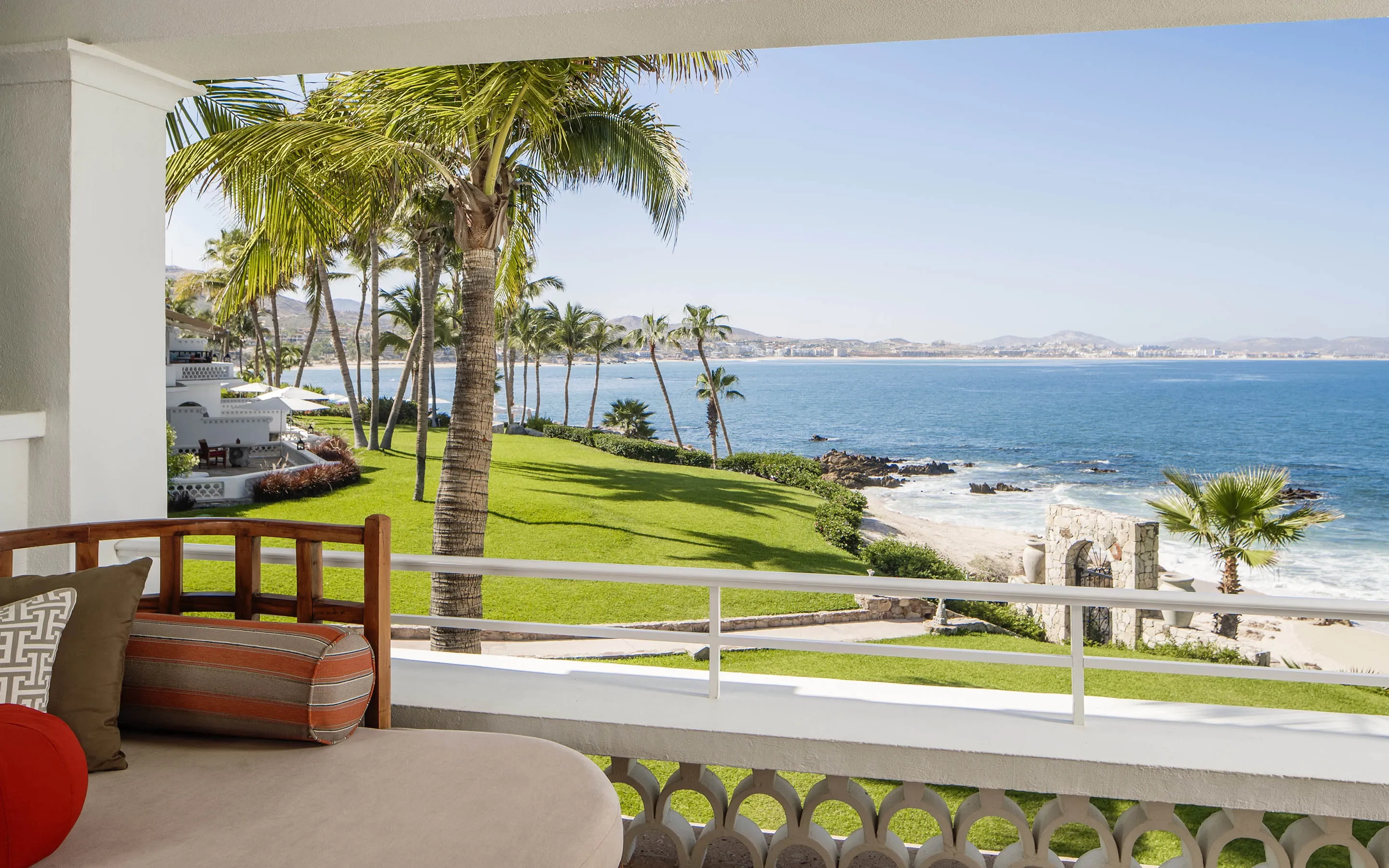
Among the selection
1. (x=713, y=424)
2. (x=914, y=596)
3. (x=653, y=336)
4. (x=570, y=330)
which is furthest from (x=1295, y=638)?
(x=570, y=330)

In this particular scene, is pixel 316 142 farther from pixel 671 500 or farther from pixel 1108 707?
pixel 671 500

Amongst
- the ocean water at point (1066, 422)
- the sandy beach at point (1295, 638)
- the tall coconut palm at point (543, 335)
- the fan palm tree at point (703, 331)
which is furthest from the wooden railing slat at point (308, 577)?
the tall coconut palm at point (543, 335)

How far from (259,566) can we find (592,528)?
17633mm

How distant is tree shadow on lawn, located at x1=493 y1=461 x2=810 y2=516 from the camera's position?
77.0 ft

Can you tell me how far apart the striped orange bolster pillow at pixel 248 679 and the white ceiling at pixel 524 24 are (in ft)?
4.13

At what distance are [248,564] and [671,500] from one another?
2187cm

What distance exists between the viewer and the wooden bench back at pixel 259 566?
1640 millimetres

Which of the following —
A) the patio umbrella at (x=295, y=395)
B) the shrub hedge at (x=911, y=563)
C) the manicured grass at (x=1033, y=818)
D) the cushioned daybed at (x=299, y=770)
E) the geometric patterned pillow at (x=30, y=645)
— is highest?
the patio umbrella at (x=295, y=395)

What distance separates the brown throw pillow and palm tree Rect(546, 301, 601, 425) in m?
33.9

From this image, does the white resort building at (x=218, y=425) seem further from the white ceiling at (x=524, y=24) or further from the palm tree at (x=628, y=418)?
the palm tree at (x=628, y=418)

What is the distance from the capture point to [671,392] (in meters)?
51.1

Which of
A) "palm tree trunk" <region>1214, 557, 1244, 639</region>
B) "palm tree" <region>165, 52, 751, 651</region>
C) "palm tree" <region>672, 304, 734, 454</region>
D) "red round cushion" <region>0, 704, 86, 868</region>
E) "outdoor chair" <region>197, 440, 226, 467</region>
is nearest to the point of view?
"red round cushion" <region>0, 704, 86, 868</region>

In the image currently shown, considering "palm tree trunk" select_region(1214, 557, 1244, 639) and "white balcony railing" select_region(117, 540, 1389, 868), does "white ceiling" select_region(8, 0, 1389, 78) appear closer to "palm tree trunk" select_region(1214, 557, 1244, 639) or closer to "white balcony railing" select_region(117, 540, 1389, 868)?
"white balcony railing" select_region(117, 540, 1389, 868)

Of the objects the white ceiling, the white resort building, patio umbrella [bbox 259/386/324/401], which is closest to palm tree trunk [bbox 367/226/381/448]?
patio umbrella [bbox 259/386/324/401]
